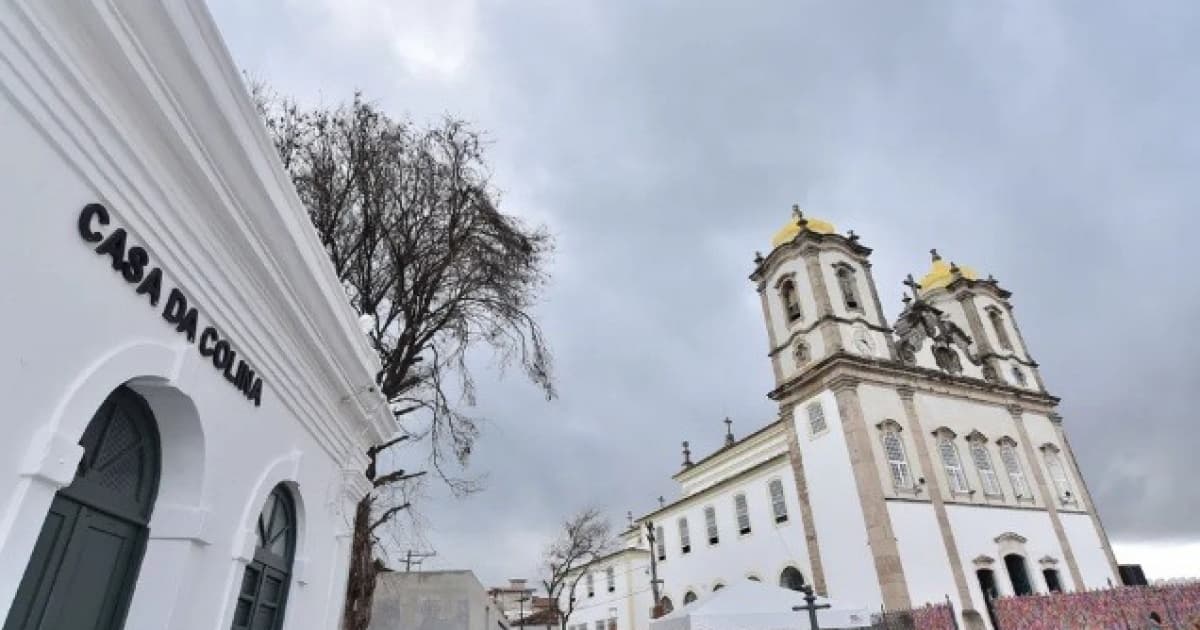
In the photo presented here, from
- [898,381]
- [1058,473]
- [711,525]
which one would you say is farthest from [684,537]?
[1058,473]

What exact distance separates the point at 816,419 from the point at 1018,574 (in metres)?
8.37

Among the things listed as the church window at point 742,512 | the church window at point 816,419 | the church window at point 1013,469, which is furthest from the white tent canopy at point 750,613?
the church window at point 1013,469

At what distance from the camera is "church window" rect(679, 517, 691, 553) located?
31.6 metres

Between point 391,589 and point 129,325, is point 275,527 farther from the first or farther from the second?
point 391,589

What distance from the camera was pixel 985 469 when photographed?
77.1 ft

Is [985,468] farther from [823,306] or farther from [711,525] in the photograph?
[711,525]

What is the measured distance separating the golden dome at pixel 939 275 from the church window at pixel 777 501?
12.9 metres

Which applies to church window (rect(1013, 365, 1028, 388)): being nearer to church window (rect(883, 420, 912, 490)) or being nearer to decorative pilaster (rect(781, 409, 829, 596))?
church window (rect(883, 420, 912, 490))

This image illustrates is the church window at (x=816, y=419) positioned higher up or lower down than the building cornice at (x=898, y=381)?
lower down

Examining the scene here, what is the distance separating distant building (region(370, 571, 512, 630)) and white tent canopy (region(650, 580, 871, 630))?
5.30 meters

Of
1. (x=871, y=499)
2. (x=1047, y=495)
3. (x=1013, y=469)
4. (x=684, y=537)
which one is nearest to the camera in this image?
(x=871, y=499)

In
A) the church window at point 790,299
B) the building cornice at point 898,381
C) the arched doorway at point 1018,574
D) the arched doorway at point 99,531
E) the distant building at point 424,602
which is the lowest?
the arched doorway at point 99,531

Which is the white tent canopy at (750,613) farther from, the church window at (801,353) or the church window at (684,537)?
the church window at (684,537)

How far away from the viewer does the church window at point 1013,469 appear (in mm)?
23812
